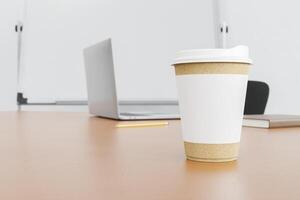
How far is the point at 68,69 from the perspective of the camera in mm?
2172

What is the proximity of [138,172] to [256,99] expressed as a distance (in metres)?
1.41

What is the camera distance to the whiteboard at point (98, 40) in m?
2.17

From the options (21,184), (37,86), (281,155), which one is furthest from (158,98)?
(21,184)

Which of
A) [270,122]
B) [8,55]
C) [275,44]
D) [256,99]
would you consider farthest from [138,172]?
[275,44]

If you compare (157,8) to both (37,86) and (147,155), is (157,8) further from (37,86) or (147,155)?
(147,155)

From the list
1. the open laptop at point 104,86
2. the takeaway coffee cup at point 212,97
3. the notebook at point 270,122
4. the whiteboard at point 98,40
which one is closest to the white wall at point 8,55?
the whiteboard at point 98,40

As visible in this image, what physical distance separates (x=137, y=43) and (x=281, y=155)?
70.5 inches

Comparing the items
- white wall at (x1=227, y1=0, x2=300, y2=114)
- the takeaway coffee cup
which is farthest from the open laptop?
white wall at (x1=227, y1=0, x2=300, y2=114)

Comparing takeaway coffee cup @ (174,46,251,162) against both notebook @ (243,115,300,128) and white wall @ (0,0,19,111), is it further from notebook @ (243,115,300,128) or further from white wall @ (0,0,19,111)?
white wall @ (0,0,19,111)

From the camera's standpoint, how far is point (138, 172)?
381 millimetres

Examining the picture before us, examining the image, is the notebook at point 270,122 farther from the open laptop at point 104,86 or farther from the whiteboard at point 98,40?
the whiteboard at point 98,40

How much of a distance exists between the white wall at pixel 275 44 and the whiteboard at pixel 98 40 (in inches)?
16.8

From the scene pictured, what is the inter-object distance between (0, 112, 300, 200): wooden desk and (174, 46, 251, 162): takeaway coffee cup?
25 millimetres

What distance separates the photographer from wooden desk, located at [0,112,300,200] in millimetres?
300
